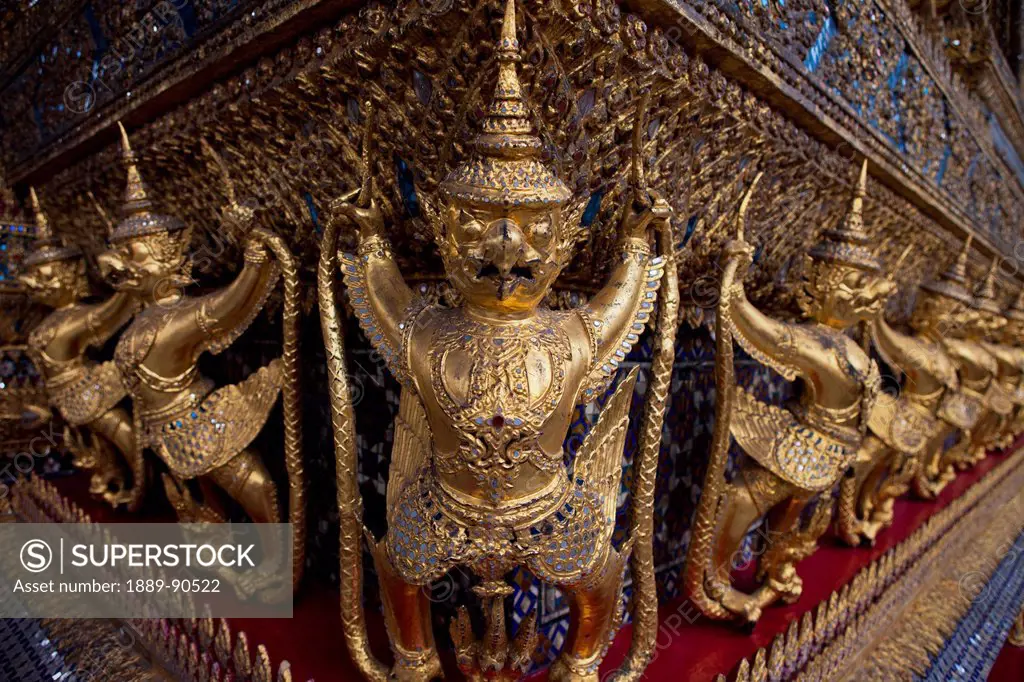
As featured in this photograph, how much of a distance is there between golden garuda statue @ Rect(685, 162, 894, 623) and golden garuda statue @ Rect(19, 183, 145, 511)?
1.68 metres

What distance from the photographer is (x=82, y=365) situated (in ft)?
6.36

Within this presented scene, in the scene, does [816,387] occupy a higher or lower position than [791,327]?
lower

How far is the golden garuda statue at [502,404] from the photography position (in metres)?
0.86

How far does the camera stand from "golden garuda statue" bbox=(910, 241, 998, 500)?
2230 mm

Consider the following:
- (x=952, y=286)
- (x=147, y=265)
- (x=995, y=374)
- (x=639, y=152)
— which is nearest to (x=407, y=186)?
(x=639, y=152)

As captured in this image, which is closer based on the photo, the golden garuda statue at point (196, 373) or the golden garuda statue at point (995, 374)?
the golden garuda statue at point (196, 373)

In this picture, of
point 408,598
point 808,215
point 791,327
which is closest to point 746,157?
point 791,327

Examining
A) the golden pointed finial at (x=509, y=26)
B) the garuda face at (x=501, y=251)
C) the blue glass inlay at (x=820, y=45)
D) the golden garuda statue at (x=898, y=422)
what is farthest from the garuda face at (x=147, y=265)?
the golden garuda statue at (x=898, y=422)

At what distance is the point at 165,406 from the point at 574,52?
122 cm

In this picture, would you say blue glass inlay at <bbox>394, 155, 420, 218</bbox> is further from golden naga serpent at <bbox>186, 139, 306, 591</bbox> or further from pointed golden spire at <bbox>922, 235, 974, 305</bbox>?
pointed golden spire at <bbox>922, 235, 974, 305</bbox>

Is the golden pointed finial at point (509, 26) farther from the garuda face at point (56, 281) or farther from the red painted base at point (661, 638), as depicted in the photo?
the garuda face at point (56, 281)

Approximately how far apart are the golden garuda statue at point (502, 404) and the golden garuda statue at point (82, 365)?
115 centimetres

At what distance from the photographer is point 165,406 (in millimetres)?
1430

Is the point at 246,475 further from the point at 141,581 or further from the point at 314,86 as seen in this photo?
the point at 314,86
